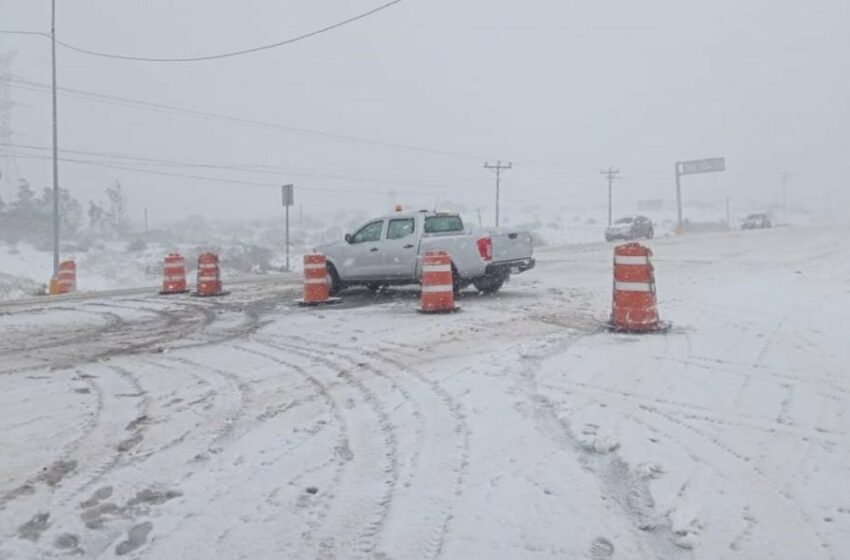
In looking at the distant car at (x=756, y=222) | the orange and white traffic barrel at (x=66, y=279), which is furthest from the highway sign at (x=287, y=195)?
the distant car at (x=756, y=222)

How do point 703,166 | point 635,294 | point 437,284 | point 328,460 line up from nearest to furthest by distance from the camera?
point 328,460, point 635,294, point 437,284, point 703,166

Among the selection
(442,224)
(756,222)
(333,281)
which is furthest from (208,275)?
(756,222)

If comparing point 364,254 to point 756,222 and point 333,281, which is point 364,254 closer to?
point 333,281

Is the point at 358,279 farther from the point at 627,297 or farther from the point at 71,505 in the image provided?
the point at 71,505

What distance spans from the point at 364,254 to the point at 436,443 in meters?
9.50

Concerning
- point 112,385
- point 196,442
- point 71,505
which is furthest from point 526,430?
point 112,385

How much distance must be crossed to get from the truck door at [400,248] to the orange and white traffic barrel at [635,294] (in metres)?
5.28

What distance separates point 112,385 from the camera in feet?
20.8

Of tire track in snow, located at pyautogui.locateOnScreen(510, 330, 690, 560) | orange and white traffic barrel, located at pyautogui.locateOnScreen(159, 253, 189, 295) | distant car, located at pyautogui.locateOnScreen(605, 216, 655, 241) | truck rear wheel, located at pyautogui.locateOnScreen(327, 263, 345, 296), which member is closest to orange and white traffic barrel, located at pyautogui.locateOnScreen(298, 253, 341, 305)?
truck rear wheel, located at pyautogui.locateOnScreen(327, 263, 345, 296)

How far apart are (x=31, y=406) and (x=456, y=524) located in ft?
13.3

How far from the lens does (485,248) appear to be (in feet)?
40.9

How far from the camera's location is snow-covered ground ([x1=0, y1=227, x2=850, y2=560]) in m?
3.33

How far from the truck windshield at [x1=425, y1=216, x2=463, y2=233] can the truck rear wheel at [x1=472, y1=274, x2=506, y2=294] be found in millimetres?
1106

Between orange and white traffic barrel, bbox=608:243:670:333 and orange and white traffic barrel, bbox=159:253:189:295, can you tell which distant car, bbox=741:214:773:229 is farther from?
orange and white traffic barrel, bbox=608:243:670:333
